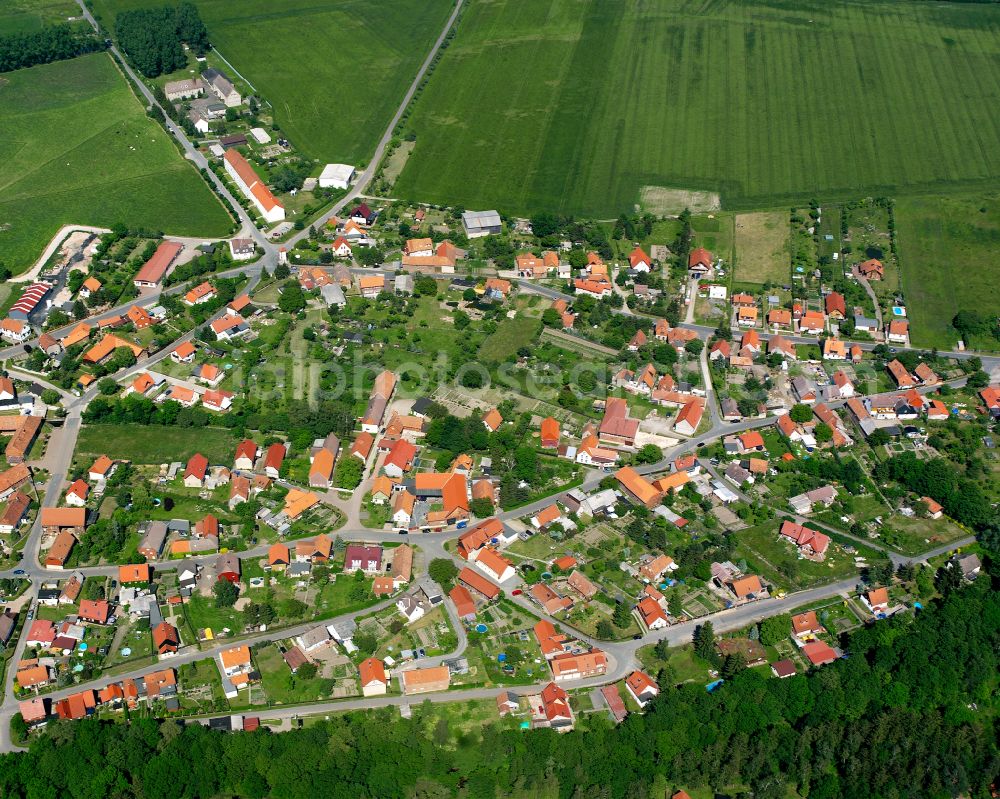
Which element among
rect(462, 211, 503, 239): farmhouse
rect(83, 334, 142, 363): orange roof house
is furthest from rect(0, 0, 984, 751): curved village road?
rect(462, 211, 503, 239): farmhouse

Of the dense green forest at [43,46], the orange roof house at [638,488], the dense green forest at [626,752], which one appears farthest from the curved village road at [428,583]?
the dense green forest at [43,46]

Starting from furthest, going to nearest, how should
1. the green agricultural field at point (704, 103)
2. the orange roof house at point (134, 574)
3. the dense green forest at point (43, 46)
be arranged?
the dense green forest at point (43, 46)
the green agricultural field at point (704, 103)
the orange roof house at point (134, 574)

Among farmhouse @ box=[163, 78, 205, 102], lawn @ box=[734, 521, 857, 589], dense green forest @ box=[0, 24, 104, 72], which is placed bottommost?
lawn @ box=[734, 521, 857, 589]

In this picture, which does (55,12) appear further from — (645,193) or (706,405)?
(706,405)

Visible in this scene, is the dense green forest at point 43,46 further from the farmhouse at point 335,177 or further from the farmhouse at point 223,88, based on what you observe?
the farmhouse at point 335,177

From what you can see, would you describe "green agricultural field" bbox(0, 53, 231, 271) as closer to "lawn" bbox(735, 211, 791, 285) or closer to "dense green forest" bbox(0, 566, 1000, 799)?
"lawn" bbox(735, 211, 791, 285)

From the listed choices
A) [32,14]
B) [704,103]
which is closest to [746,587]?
[704,103]
